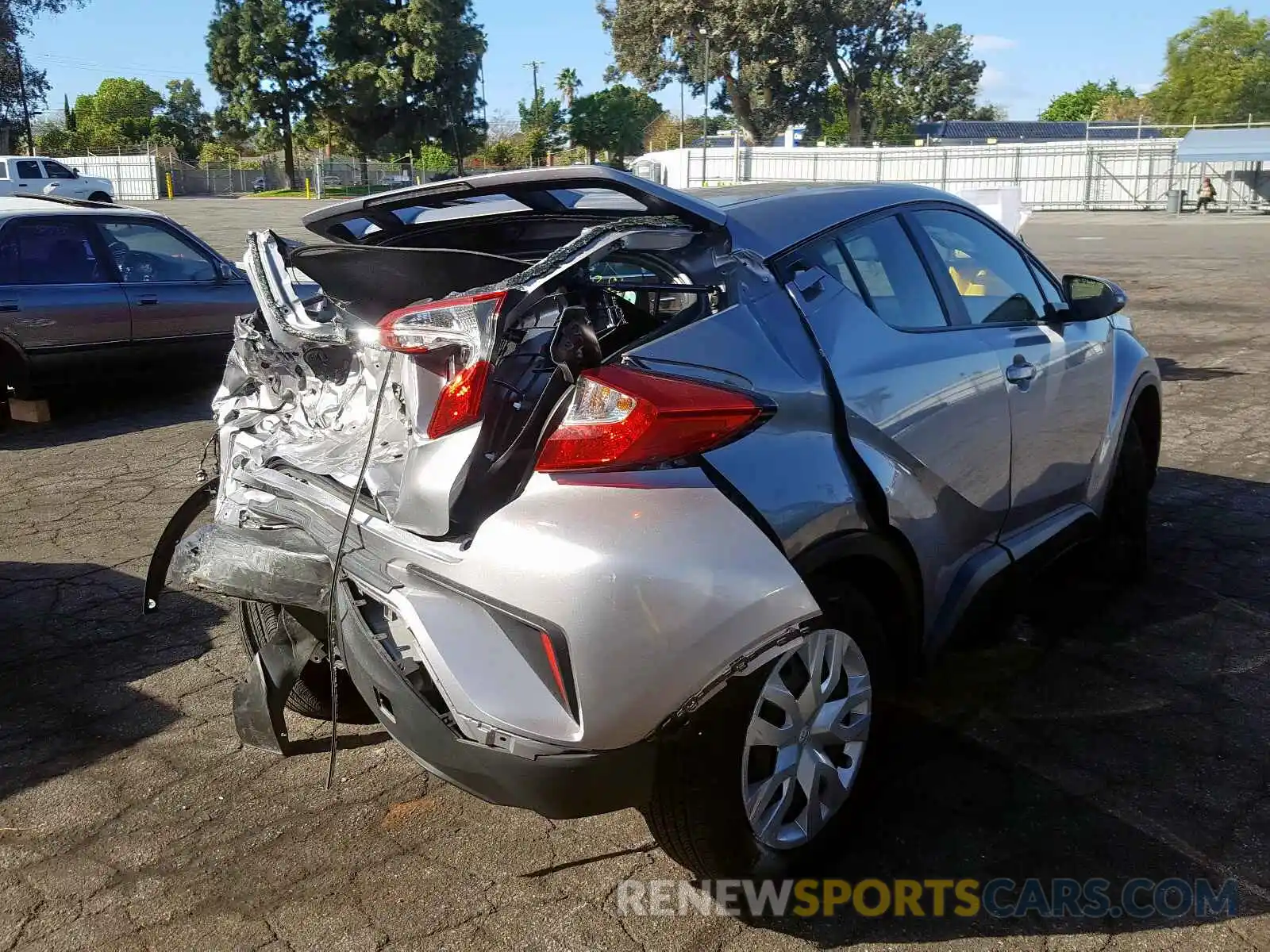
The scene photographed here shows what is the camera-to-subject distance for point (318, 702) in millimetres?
3680

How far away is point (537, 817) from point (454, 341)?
4.93ft

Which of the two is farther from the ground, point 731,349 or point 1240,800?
point 731,349

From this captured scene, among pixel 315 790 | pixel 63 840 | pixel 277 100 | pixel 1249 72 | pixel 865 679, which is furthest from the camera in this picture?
pixel 1249 72

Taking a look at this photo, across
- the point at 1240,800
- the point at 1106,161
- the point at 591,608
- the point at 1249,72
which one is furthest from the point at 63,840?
the point at 1249,72

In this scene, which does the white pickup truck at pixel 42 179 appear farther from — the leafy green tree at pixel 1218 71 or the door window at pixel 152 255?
the leafy green tree at pixel 1218 71

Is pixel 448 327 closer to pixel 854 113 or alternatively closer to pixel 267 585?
pixel 267 585

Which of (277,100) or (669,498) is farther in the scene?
(277,100)

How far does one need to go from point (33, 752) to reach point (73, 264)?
19.4 ft

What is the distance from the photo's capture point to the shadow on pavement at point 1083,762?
2873 mm

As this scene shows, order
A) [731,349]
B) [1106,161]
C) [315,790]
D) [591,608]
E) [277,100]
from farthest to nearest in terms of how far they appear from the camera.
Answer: [277,100]
[1106,161]
[315,790]
[731,349]
[591,608]


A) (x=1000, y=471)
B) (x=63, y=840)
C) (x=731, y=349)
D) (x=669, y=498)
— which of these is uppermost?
(x=731, y=349)

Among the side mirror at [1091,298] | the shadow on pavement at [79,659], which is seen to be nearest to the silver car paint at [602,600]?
the shadow on pavement at [79,659]

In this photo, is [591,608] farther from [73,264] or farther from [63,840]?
[73,264]

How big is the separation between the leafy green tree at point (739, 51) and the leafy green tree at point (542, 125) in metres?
9.72
